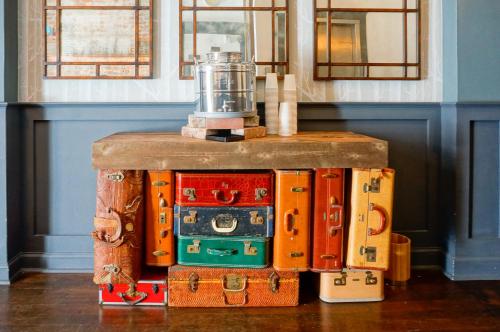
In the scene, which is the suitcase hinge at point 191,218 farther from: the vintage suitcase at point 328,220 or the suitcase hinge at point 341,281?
the suitcase hinge at point 341,281

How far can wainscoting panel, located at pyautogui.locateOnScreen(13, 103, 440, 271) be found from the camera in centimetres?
331

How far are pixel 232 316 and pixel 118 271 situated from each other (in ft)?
1.92

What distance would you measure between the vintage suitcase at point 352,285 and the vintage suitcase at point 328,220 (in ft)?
0.22

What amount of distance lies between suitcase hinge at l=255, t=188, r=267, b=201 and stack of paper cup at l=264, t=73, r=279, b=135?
0.46 m

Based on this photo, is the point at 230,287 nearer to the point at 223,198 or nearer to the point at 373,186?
the point at 223,198

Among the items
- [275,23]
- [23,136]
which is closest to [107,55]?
[23,136]

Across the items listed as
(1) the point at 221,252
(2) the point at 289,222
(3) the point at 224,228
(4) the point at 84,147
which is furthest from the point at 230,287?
(4) the point at 84,147

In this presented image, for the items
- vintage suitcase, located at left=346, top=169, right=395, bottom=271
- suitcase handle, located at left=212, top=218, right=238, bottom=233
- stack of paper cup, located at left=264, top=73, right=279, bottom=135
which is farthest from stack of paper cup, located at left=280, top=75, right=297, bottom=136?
suitcase handle, located at left=212, top=218, right=238, bottom=233

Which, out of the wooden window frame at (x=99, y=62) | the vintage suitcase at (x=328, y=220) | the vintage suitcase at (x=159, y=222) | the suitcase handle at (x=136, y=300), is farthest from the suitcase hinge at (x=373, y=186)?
the wooden window frame at (x=99, y=62)

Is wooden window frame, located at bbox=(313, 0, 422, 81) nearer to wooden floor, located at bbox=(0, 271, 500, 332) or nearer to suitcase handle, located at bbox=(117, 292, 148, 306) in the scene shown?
wooden floor, located at bbox=(0, 271, 500, 332)

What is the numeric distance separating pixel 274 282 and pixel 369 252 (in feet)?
1.58

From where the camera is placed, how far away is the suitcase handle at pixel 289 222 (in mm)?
2752

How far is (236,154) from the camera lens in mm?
2705

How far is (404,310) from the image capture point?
2.76 m
